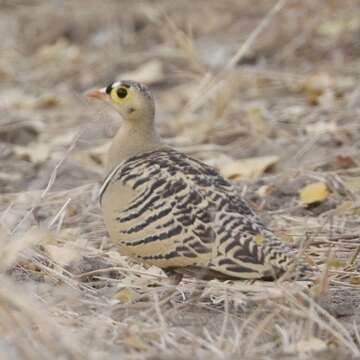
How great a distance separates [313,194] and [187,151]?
141 centimetres

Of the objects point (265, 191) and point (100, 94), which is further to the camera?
point (265, 191)

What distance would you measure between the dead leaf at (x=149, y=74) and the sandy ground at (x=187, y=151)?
0.02 meters

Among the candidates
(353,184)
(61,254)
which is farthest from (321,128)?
(61,254)

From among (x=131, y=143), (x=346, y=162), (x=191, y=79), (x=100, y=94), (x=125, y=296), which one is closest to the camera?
(x=125, y=296)

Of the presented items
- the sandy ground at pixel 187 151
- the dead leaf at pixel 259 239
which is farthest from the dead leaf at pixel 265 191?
the dead leaf at pixel 259 239

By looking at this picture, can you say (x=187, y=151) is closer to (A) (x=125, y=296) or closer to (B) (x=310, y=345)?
(A) (x=125, y=296)

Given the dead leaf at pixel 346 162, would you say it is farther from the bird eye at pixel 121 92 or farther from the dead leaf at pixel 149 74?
the dead leaf at pixel 149 74

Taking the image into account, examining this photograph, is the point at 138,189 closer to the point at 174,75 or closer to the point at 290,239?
the point at 290,239

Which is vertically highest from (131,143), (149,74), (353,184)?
(131,143)

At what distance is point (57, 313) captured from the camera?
3.57m

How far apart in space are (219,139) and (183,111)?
649mm

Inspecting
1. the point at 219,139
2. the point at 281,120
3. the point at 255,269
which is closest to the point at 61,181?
the point at 219,139

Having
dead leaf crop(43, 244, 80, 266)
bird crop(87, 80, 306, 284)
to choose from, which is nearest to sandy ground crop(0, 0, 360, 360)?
dead leaf crop(43, 244, 80, 266)

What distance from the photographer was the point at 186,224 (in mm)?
3602
